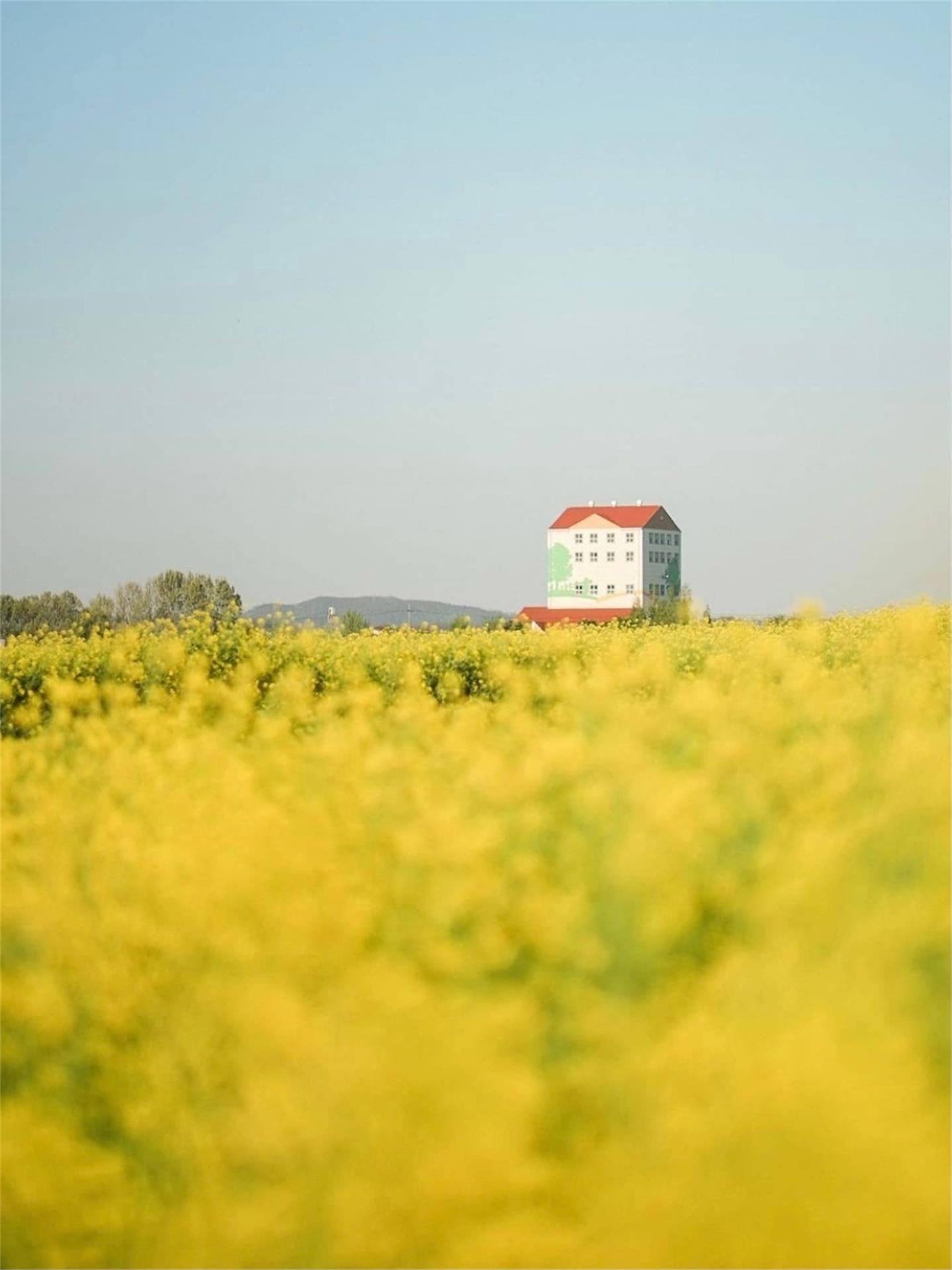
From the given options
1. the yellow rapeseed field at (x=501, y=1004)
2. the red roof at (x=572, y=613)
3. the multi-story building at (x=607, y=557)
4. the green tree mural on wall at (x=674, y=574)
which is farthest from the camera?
the green tree mural on wall at (x=674, y=574)

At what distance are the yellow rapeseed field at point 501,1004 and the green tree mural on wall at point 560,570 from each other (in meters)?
108

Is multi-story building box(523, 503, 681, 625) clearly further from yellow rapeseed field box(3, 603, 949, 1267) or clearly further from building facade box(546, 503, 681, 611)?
yellow rapeseed field box(3, 603, 949, 1267)

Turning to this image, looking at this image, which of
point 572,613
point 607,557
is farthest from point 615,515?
point 572,613

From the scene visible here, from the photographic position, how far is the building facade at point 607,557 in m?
110

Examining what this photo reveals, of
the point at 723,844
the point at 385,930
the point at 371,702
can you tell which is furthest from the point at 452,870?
the point at 371,702

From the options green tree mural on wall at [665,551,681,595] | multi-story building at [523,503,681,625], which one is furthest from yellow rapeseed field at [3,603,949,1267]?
green tree mural on wall at [665,551,681,595]

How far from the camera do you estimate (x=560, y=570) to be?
112312mm

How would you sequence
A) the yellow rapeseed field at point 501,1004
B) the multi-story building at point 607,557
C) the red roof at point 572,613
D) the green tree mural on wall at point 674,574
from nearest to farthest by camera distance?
1. the yellow rapeseed field at point 501,1004
2. the red roof at point 572,613
3. the multi-story building at point 607,557
4. the green tree mural on wall at point 674,574

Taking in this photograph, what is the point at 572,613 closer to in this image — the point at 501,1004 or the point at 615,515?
the point at 615,515

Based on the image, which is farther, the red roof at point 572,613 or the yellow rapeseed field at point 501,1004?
the red roof at point 572,613

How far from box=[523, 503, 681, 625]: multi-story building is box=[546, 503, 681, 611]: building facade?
6cm

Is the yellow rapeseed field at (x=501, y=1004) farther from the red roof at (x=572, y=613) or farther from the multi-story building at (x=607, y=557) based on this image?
the multi-story building at (x=607, y=557)

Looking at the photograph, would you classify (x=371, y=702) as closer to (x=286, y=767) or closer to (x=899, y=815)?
(x=286, y=767)

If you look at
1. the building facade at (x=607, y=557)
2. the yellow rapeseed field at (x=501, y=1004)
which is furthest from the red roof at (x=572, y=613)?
the yellow rapeseed field at (x=501, y=1004)
